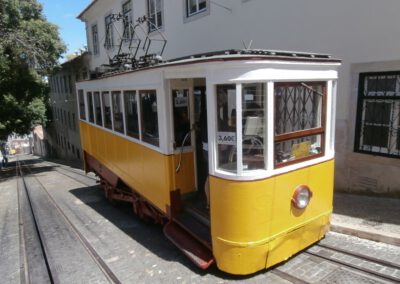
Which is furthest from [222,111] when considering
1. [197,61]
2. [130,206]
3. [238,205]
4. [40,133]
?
[40,133]

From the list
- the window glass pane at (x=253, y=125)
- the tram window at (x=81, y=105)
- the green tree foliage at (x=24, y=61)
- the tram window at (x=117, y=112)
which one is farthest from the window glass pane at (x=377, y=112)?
the green tree foliage at (x=24, y=61)

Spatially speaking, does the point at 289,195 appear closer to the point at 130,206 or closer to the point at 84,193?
the point at 130,206

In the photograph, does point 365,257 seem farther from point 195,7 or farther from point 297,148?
point 195,7

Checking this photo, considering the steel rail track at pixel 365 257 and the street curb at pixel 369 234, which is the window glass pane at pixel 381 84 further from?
the steel rail track at pixel 365 257

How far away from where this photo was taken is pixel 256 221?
12.2 ft

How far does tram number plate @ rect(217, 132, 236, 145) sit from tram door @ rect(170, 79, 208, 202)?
1075mm

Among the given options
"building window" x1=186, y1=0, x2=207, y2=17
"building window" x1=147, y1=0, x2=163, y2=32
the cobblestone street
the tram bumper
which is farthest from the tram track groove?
"building window" x1=147, y1=0, x2=163, y2=32

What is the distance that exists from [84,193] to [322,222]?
726 centimetres

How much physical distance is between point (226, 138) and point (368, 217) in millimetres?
3059

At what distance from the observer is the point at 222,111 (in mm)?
3703

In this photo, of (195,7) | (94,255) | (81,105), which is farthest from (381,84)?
(81,105)

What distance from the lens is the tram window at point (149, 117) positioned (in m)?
4.97

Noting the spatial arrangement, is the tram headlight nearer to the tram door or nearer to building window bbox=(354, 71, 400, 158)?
the tram door

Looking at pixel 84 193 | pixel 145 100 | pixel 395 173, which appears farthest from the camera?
pixel 84 193
